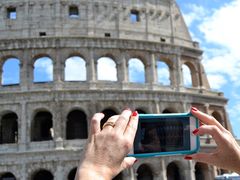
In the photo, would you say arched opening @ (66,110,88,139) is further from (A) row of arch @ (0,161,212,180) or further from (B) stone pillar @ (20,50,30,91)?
(B) stone pillar @ (20,50,30,91)

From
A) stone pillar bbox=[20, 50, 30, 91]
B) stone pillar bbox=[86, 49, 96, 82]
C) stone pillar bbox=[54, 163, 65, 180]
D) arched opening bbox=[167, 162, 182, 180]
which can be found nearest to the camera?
stone pillar bbox=[54, 163, 65, 180]

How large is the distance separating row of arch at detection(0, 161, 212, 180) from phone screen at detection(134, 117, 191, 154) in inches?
899

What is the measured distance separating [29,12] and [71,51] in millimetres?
4962

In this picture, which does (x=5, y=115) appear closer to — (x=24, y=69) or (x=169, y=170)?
(x=24, y=69)

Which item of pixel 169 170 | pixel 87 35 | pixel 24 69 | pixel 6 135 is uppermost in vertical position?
pixel 87 35

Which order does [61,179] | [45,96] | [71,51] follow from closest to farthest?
[61,179] → [45,96] → [71,51]

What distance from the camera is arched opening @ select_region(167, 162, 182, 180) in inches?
1105

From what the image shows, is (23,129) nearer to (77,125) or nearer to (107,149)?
(77,125)

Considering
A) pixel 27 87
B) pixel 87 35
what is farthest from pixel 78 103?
pixel 87 35

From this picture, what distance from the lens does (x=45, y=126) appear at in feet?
90.2

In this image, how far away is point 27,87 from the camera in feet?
85.9

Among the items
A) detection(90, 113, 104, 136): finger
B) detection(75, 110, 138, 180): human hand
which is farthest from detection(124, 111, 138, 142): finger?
detection(90, 113, 104, 136): finger

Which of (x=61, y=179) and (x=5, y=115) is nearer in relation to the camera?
(x=61, y=179)

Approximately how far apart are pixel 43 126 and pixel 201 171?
13637mm
